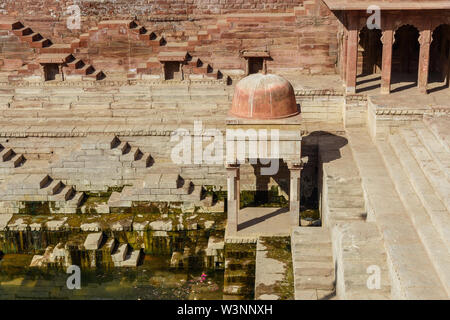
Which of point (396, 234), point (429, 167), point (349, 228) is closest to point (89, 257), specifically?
point (349, 228)

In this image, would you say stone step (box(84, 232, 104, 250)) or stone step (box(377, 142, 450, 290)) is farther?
stone step (box(84, 232, 104, 250))

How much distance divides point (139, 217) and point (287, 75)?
22.2 feet

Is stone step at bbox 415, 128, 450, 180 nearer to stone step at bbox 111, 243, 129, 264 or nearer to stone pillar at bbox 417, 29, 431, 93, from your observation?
stone pillar at bbox 417, 29, 431, 93

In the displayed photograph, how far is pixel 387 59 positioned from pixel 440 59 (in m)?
3.19

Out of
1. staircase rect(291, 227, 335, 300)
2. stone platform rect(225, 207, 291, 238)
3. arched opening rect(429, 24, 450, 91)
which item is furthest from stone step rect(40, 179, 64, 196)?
arched opening rect(429, 24, 450, 91)

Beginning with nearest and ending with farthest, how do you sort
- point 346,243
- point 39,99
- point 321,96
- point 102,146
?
point 346,243 < point 102,146 < point 321,96 < point 39,99

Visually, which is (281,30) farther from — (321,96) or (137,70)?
(137,70)

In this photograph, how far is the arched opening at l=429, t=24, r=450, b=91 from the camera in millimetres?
16642

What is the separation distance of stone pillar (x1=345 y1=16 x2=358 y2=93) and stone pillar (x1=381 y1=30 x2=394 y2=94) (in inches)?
26.8

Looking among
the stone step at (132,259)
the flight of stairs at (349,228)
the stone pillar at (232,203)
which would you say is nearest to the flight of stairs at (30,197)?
the stone step at (132,259)

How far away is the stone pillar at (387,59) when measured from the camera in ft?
50.1

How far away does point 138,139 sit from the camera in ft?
52.0

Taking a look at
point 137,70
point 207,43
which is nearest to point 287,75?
point 207,43

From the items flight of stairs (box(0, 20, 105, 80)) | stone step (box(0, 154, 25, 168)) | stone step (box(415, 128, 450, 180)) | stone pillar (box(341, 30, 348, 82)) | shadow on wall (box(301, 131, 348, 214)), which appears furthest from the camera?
flight of stairs (box(0, 20, 105, 80))
